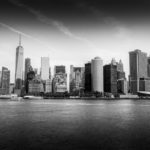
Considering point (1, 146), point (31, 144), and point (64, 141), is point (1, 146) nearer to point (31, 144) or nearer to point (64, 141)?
point (31, 144)

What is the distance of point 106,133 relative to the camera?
36594mm

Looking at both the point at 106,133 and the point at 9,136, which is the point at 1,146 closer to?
the point at 9,136

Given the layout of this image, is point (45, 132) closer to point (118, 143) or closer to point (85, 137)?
point (85, 137)

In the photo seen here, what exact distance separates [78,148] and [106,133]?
435 inches

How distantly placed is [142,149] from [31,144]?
1433 cm

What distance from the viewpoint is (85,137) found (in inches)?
1314

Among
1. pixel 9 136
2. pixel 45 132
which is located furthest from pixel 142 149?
pixel 9 136

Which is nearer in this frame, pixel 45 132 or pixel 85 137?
pixel 85 137

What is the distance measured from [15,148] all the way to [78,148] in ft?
25.6

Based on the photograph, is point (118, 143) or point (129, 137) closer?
point (118, 143)

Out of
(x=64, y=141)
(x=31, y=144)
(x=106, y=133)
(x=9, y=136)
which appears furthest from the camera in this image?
(x=106, y=133)

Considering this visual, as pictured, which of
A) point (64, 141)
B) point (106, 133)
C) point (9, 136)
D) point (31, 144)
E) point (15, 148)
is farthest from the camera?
point (106, 133)

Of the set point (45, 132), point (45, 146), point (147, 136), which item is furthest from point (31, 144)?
point (147, 136)

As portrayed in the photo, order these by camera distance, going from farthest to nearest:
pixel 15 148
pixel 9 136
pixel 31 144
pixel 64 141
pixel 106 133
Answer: pixel 106 133, pixel 9 136, pixel 64 141, pixel 31 144, pixel 15 148
